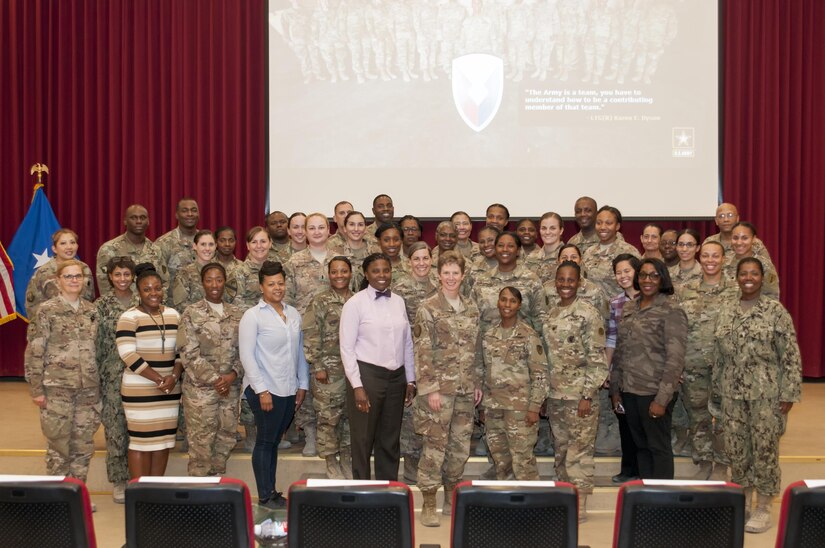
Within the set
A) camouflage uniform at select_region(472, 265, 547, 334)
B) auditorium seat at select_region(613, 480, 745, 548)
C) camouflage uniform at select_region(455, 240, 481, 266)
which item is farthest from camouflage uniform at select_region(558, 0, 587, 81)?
auditorium seat at select_region(613, 480, 745, 548)

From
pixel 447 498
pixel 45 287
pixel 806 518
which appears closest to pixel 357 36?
pixel 45 287

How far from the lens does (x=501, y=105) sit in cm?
798

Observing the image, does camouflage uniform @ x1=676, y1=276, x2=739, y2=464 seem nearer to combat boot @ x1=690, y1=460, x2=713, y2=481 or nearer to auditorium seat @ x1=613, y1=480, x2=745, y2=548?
combat boot @ x1=690, y1=460, x2=713, y2=481

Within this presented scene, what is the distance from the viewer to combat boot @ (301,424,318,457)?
5625 mm

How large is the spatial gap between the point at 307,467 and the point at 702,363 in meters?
2.63

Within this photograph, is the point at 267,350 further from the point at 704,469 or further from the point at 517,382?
the point at 704,469

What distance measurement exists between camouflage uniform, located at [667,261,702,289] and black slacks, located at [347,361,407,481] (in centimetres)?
198

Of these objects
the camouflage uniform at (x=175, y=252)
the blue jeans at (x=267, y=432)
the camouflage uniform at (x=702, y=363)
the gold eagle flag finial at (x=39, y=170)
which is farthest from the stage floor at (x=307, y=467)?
the gold eagle flag finial at (x=39, y=170)

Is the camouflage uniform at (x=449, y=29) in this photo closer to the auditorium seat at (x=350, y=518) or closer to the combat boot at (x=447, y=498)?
the combat boot at (x=447, y=498)

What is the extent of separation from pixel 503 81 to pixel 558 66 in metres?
0.54

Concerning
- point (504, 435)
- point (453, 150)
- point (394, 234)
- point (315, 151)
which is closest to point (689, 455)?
point (504, 435)

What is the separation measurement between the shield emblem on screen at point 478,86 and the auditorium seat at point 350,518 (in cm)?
589

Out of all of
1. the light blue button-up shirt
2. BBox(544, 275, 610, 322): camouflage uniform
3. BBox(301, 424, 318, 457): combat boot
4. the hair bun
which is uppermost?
the hair bun

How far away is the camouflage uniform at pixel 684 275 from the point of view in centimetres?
555
